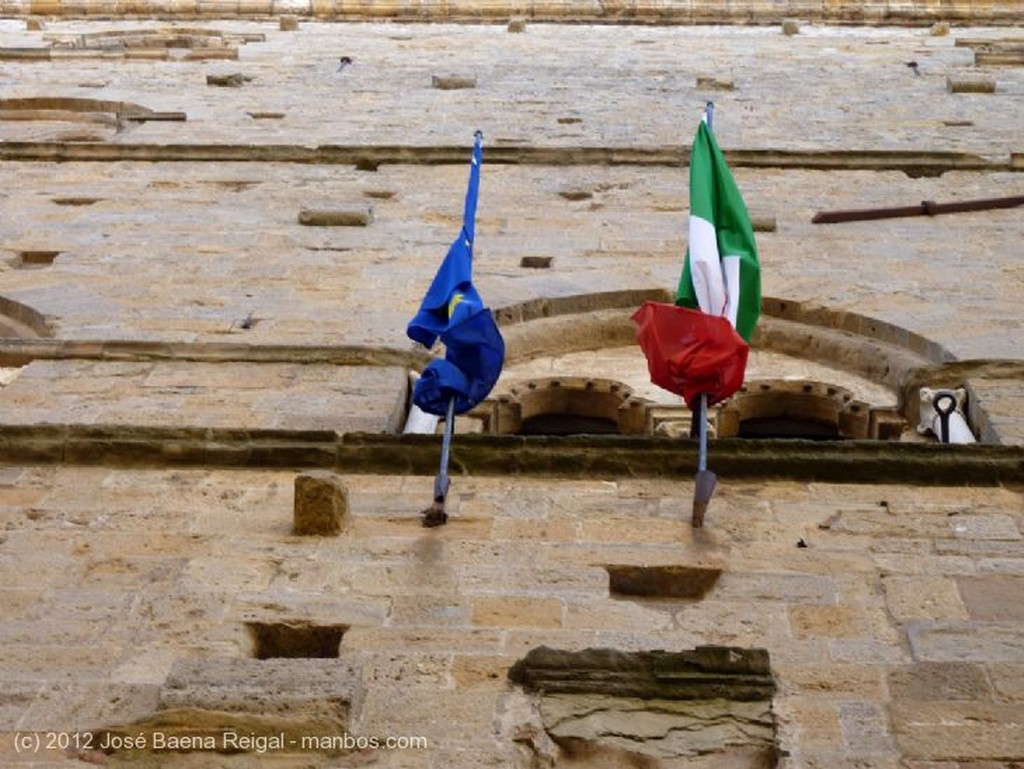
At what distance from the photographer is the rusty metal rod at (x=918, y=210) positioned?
1254cm

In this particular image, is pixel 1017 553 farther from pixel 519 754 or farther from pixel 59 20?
pixel 59 20

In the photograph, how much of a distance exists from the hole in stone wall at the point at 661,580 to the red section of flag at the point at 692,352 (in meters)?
0.89

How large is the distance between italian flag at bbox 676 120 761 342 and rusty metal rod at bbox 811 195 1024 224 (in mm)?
4006

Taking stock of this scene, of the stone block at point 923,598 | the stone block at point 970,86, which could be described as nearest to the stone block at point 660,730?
the stone block at point 923,598

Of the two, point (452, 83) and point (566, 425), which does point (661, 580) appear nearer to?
point (566, 425)

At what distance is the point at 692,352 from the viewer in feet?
25.1

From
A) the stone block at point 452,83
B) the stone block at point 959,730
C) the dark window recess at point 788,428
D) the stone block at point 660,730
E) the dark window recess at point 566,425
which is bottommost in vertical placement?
the stone block at point 452,83

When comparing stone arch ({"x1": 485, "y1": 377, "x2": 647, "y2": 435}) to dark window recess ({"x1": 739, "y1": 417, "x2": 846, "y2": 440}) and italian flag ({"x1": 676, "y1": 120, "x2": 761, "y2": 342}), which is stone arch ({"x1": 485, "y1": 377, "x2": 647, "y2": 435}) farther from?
italian flag ({"x1": 676, "y1": 120, "x2": 761, "y2": 342})

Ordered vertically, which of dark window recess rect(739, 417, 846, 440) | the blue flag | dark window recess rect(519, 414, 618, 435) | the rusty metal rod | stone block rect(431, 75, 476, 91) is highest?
the blue flag

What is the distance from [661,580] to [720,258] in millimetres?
1837

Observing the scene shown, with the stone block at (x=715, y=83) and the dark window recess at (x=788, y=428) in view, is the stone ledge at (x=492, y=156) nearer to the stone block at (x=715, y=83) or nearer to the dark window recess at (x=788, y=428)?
the stone block at (x=715, y=83)

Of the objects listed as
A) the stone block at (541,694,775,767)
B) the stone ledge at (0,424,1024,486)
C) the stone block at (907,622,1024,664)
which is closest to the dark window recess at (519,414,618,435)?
the stone ledge at (0,424,1024,486)

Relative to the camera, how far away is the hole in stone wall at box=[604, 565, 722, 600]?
6887mm

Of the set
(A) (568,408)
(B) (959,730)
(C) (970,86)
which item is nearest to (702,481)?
(B) (959,730)
